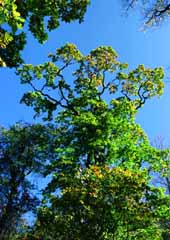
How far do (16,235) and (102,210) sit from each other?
60.3 ft

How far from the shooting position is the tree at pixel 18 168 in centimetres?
2897

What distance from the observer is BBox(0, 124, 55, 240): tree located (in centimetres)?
2897

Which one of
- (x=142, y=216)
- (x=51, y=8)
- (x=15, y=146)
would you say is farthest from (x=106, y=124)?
(x=51, y=8)

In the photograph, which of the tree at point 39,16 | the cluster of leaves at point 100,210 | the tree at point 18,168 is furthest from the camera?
the tree at point 18,168

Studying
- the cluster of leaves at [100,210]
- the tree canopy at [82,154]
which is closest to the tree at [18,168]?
the tree canopy at [82,154]

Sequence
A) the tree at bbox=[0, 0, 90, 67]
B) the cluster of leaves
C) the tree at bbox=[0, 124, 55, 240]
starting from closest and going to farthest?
1. the tree at bbox=[0, 0, 90, 67]
2. the cluster of leaves
3. the tree at bbox=[0, 124, 55, 240]

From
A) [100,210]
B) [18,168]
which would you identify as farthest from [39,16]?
[18,168]

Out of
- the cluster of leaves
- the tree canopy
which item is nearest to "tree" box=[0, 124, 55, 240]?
the tree canopy

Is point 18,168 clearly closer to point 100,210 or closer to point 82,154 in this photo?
point 82,154

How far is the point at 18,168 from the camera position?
29875mm

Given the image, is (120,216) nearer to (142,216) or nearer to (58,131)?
(142,216)

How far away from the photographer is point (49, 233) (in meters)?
15.1

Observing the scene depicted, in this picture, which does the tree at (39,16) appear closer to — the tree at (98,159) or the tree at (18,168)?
the tree at (98,159)

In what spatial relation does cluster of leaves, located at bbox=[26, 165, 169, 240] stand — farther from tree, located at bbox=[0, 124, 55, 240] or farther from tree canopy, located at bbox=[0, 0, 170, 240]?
tree, located at bbox=[0, 124, 55, 240]
